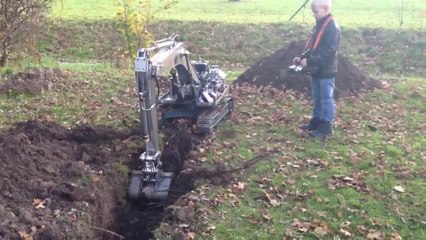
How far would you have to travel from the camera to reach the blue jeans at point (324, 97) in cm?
1012

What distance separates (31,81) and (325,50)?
5.83 metres

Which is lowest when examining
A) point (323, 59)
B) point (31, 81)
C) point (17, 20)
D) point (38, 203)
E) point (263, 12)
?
point (263, 12)

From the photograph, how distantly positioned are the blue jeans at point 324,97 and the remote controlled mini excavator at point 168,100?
5.35ft

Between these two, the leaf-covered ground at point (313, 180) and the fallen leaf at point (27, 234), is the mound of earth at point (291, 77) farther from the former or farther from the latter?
the fallen leaf at point (27, 234)

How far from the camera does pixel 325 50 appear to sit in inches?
388

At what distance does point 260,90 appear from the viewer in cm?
1320

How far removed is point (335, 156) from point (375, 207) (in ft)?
5.59

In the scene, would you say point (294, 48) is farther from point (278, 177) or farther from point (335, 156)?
point (278, 177)

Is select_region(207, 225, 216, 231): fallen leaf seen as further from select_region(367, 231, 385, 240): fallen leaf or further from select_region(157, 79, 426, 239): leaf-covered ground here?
select_region(367, 231, 385, 240): fallen leaf

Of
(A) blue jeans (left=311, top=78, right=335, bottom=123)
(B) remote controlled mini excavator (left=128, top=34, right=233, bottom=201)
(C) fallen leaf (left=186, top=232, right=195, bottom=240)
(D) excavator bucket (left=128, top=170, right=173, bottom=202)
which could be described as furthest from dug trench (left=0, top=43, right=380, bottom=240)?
(A) blue jeans (left=311, top=78, right=335, bottom=123)

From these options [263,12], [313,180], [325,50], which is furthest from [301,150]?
[263,12]

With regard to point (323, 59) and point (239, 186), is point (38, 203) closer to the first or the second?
point (239, 186)

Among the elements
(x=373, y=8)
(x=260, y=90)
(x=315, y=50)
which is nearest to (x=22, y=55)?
(x=260, y=90)

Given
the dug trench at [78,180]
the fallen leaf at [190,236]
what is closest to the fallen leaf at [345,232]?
the fallen leaf at [190,236]
